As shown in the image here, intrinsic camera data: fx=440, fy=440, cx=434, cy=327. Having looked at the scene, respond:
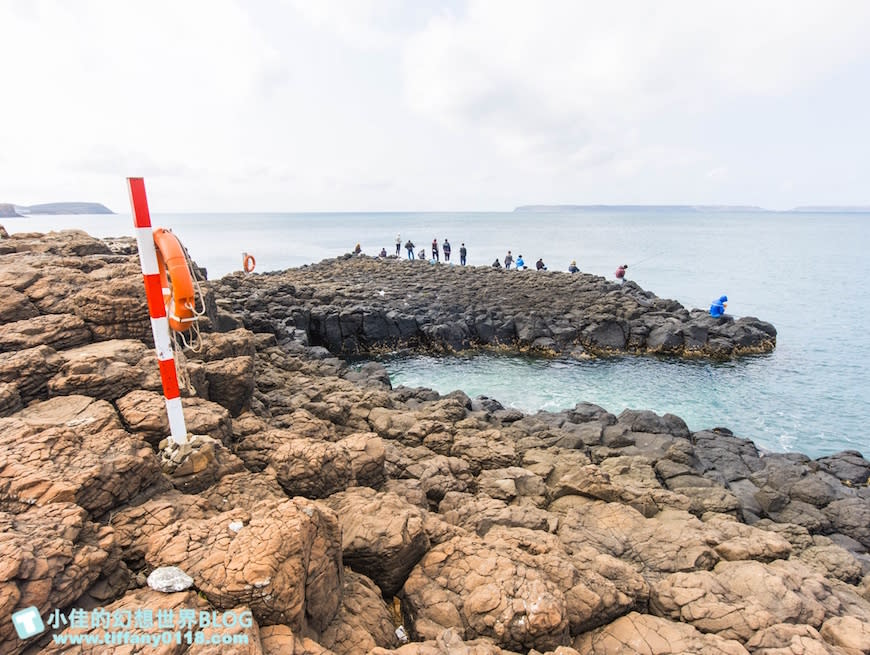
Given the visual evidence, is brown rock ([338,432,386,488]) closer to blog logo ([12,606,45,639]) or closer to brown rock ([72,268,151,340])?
blog logo ([12,606,45,639])

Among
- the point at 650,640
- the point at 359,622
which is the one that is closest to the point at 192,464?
the point at 359,622

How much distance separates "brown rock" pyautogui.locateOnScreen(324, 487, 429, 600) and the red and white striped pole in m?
2.67

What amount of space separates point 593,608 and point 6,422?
7198mm

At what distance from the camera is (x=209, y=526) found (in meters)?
4.44

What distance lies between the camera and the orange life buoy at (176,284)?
5.02 meters

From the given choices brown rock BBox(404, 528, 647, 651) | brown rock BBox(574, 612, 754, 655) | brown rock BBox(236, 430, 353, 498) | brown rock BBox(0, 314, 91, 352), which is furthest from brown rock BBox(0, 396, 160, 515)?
brown rock BBox(574, 612, 754, 655)

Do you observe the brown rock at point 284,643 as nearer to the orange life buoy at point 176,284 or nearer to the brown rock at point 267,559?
the brown rock at point 267,559

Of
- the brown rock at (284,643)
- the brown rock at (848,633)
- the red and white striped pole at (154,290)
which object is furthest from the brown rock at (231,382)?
the brown rock at (848,633)

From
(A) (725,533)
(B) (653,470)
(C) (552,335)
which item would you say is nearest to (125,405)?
(A) (725,533)

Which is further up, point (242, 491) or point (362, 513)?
point (242, 491)

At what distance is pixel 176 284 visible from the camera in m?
5.00

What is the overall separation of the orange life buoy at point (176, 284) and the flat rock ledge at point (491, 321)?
1802 centimetres

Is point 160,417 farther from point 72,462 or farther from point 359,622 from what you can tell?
point 359,622

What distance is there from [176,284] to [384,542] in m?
3.88
